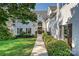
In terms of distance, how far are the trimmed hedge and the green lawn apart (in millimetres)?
328

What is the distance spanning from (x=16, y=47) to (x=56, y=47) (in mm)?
862

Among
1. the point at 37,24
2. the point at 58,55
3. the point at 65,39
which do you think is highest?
the point at 37,24

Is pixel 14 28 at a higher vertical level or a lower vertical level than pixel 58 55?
higher

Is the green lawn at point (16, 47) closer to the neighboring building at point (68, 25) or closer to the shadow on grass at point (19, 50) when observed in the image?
the shadow on grass at point (19, 50)

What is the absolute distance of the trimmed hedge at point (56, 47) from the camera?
5012 millimetres

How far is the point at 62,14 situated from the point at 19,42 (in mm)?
1110

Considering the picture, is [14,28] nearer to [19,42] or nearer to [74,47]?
[19,42]

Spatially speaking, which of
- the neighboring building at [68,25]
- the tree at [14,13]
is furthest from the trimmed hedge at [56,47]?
the tree at [14,13]

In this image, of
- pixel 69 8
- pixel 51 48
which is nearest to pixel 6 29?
pixel 51 48

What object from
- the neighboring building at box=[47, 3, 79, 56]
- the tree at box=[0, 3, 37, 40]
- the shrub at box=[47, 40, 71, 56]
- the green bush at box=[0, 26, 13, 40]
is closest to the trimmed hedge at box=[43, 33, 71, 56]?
the shrub at box=[47, 40, 71, 56]

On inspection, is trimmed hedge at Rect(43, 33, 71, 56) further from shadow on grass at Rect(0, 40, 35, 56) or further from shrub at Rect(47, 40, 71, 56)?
shadow on grass at Rect(0, 40, 35, 56)

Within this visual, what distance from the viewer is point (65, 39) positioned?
518 cm

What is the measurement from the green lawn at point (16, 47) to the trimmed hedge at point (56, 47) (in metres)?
0.33

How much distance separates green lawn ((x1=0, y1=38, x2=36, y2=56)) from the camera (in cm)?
505
